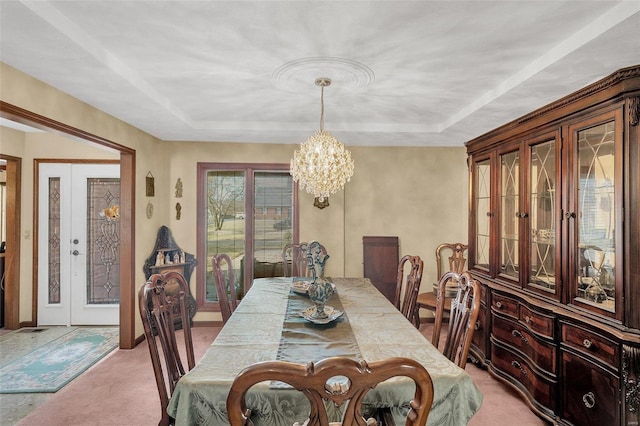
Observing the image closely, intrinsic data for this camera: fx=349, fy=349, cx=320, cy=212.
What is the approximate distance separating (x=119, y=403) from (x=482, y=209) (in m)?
3.74

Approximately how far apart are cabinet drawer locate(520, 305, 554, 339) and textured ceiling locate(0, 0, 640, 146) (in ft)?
5.41

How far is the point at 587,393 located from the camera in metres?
2.19

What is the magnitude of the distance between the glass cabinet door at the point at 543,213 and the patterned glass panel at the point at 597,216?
192 millimetres

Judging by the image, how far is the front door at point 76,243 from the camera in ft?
14.6

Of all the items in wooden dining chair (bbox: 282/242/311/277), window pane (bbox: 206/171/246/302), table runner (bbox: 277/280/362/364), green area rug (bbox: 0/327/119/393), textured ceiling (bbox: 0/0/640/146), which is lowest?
green area rug (bbox: 0/327/119/393)

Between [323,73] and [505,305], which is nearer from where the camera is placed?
[323,73]

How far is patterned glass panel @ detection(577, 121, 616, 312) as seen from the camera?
84.6 inches

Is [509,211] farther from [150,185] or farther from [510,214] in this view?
[150,185]

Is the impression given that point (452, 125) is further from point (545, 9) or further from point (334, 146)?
point (545, 9)

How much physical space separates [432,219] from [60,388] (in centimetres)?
440

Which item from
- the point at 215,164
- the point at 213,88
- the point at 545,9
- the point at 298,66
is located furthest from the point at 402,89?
→ the point at 215,164

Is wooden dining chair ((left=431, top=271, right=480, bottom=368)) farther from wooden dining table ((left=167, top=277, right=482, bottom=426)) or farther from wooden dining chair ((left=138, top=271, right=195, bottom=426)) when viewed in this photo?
wooden dining chair ((left=138, top=271, right=195, bottom=426))

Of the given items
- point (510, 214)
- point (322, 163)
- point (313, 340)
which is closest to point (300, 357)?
point (313, 340)

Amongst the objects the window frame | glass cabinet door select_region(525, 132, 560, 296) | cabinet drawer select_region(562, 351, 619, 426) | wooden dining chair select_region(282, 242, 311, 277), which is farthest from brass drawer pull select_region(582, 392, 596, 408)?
the window frame
